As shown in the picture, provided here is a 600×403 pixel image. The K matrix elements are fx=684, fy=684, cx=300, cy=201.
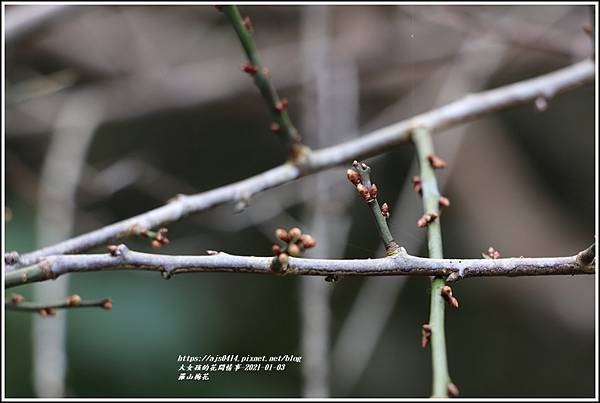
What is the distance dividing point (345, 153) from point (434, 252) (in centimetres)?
43

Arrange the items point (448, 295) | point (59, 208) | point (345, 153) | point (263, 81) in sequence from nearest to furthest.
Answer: point (448, 295), point (263, 81), point (345, 153), point (59, 208)

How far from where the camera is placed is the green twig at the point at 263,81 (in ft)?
3.24

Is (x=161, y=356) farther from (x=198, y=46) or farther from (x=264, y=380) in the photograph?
(x=198, y=46)

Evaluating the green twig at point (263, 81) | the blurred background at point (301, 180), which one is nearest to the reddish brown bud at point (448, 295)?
the green twig at point (263, 81)

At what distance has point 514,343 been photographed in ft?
9.29

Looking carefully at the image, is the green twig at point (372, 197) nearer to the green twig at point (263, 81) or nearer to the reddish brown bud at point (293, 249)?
the reddish brown bud at point (293, 249)

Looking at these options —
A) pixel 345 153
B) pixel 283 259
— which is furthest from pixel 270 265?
pixel 345 153

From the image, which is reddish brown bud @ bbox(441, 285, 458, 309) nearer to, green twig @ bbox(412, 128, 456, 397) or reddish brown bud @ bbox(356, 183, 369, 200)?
green twig @ bbox(412, 128, 456, 397)

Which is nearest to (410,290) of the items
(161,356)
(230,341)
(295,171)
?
(230,341)

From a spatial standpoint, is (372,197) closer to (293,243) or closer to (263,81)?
(293,243)

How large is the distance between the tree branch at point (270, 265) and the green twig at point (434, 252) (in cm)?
5

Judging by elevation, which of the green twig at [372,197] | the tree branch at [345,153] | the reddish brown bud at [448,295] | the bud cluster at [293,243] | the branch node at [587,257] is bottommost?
the reddish brown bud at [448,295]

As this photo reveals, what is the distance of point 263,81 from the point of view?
107cm

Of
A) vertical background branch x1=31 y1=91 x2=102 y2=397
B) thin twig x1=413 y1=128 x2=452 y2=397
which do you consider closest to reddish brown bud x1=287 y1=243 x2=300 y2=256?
thin twig x1=413 y1=128 x2=452 y2=397
